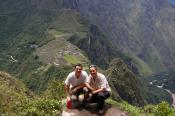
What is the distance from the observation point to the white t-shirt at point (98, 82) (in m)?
34.8

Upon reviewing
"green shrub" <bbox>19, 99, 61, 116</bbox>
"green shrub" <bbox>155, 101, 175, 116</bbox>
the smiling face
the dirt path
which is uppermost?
the smiling face

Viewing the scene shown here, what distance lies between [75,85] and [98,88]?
6.95 feet

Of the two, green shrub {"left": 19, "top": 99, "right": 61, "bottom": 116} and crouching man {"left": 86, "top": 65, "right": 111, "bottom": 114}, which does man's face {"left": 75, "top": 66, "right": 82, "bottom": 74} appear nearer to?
crouching man {"left": 86, "top": 65, "right": 111, "bottom": 114}

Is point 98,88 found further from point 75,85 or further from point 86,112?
point 86,112

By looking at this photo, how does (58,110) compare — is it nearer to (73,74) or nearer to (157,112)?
(73,74)

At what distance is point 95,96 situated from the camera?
3469cm

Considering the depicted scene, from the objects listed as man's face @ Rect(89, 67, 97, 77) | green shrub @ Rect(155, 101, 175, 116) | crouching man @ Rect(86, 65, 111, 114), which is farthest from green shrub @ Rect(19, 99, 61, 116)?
green shrub @ Rect(155, 101, 175, 116)

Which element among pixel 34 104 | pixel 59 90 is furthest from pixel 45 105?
pixel 59 90

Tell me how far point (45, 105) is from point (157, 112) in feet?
36.5

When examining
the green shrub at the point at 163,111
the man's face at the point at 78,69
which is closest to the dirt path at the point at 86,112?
the man's face at the point at 78,69

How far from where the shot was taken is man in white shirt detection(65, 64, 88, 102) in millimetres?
35500

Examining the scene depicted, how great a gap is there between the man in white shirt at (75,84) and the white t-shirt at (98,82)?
2.12ft

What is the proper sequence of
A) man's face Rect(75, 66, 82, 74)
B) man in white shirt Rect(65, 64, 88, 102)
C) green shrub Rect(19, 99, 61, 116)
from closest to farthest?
man's face Rect(75, 66, 82, 74), man in white shirt Rect(65, 64, 88, 102), green shrub Rect(19, 99, 61, 116)

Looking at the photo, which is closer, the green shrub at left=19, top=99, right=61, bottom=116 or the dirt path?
the dirt path
